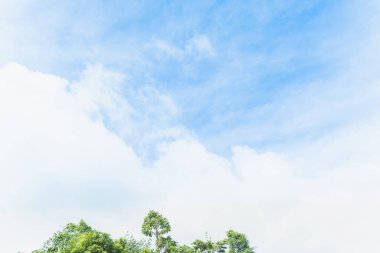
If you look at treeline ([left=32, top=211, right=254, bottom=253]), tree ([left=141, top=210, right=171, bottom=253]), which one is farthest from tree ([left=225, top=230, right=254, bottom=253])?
tree ([left=141, top=210, right=171, bottom=253])

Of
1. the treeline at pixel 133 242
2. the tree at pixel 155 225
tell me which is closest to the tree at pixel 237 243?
the treeline at pixel 133 242

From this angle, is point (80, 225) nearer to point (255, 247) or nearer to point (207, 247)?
point (207, 247)

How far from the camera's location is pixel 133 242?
58688mm

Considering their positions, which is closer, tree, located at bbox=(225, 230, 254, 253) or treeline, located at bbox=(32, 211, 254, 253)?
treeline, located at bbox=(32, 211, 254, 253)

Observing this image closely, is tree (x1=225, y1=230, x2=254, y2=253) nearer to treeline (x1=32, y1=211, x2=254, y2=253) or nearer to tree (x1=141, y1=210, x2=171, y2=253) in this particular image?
treeline (x1=32, y1=211, x2=254, y2=253)

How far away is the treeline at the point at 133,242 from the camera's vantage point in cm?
3350

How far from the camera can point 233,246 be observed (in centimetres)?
6494

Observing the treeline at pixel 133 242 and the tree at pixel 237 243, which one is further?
the tree at pixel 237 243

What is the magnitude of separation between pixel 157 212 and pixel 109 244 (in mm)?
15759

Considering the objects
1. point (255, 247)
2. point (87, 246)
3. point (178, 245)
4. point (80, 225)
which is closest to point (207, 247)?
point (178, 245)

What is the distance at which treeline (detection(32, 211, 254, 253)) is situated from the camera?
33.5 meters

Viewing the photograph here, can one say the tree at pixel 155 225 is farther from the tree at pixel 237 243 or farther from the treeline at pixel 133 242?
the tree at pixel 237 243

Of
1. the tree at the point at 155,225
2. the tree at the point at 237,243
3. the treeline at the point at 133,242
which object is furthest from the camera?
the tree at the point at 237,243

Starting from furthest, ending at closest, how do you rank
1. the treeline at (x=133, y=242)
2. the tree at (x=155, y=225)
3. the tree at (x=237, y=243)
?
the tree at (x=237, y=243) → the tree at (x=155, y=225) → the treeline at (x=133, y=242)
